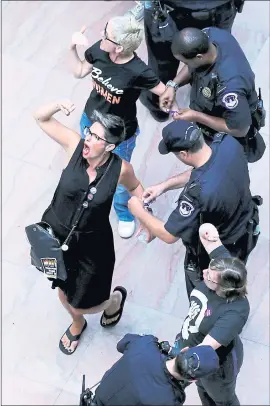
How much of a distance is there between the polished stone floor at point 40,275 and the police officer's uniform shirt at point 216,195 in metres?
1.02

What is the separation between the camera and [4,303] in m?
4.47

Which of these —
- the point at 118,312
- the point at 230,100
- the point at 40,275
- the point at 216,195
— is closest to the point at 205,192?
the point at 216,195

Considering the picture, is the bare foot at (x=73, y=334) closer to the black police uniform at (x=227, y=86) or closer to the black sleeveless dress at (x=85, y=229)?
the black sleeveless dress at (x=85, y=229)

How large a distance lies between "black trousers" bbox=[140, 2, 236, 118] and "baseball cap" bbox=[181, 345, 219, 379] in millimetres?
2542

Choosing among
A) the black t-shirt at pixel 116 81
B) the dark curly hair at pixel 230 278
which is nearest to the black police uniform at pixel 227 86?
the black t-shirt at pixel 116 81

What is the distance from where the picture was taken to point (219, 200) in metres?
3.41

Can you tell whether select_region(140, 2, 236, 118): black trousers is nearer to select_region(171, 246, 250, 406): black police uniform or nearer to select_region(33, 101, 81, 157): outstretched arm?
select_region(33, 101, 81, 157): outstretched arm

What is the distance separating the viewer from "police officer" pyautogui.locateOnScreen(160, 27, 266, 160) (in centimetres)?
381

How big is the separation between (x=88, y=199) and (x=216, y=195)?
0.61 metres

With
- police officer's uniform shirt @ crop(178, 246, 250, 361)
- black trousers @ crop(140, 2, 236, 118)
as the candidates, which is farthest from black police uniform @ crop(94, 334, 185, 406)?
black trousers @ crop(140, 2, 236, 118)

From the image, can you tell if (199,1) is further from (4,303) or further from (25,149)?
(4,303)

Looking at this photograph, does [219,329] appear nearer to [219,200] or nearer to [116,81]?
[219,200]

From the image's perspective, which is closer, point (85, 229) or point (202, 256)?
point (85, 229)

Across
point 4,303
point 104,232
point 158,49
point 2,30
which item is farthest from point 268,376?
point 2,30
